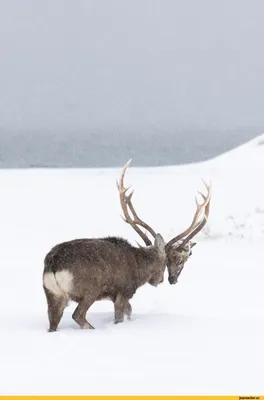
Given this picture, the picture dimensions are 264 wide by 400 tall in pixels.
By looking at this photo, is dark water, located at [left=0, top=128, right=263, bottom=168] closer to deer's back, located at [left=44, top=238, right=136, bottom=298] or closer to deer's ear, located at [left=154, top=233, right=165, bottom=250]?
deer's ear, located at [left=154, top=233, right=165, bottom=250]

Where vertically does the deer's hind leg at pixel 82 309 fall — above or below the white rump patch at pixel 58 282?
below

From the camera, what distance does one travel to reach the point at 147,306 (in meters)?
9.59

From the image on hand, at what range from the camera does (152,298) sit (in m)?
10.2

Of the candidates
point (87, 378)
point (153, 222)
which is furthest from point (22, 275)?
point (153, 222)

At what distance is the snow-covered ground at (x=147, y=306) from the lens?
18.9 ft

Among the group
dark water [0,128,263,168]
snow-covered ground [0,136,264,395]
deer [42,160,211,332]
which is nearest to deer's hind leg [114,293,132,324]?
deer [42,160,211,332]

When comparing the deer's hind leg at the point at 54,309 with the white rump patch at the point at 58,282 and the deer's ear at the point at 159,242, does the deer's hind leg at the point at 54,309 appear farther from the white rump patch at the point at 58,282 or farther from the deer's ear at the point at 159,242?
the deer's ear at the point at 159,242

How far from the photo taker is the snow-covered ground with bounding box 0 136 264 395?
227 inches

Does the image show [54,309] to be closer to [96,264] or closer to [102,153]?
[96,264]

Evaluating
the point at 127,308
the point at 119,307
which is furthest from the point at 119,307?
the point at 127,308

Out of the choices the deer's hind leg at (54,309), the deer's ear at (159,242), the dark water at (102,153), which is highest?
the dark water at (102,153)

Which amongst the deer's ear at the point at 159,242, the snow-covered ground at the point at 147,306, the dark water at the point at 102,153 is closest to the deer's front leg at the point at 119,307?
the snow-covered ground at the point at 147,306

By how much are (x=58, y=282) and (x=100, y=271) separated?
0.40 meters

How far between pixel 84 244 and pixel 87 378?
1867 millimetres
